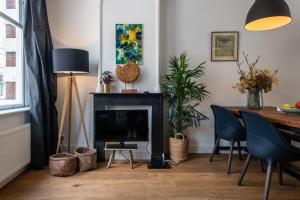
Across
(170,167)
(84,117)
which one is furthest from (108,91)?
(170,167)

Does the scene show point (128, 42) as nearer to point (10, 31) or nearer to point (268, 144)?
point (10, 31)

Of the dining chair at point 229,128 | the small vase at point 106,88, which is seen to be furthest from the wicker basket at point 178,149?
the small vase at point 106,88

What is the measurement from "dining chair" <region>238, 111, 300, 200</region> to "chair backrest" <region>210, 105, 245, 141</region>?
22.9 inches

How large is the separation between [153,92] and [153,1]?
141cm

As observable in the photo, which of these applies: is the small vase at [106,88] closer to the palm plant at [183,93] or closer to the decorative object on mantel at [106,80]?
the decorative object on mantel at [106,80]

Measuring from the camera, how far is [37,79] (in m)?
2.71

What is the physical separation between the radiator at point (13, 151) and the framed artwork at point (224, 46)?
9.52 feet

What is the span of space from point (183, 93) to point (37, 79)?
1.99 m

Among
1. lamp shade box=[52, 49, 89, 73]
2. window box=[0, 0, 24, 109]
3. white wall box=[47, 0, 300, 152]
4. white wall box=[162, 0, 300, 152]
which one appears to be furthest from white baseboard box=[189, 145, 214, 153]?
window box=[0, 0, 24, 109]

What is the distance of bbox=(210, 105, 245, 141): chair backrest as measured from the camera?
2.57m

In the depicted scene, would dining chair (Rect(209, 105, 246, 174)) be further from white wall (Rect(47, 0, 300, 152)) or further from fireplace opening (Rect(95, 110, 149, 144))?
fireplace opening (Rect(95, 110, 149, 144))

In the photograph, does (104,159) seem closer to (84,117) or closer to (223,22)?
(84,117)

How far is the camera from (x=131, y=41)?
3221mm

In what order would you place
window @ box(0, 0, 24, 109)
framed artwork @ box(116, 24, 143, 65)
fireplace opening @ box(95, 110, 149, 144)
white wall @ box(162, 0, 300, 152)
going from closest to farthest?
window @ box(0, 0, 24, 109) < fireplace opening @ box(95, 110, 149, 144) < framed artwork @ box(116, 24, 143, 65) < white wall @ box(162, 0, 300, 152)
